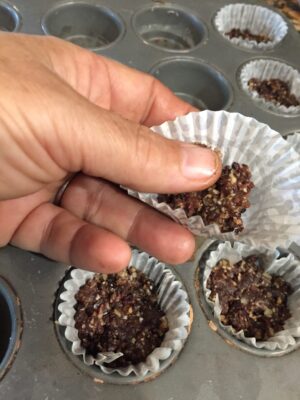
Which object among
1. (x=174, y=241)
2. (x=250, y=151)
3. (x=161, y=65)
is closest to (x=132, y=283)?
(x=174, y=241)

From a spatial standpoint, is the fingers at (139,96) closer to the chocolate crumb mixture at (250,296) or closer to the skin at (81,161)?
the skin at (81,161)

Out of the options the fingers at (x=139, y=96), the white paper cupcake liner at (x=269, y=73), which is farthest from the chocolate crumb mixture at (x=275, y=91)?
the fingers at (x=139, y=96)

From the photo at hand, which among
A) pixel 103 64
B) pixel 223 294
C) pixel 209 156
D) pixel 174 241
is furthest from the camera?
pixel 103 64

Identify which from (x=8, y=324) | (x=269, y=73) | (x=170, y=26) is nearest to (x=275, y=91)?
(x=269, y=73)

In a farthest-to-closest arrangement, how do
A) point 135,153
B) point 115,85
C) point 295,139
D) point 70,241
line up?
1. point 295,139
2. point 115,85
3. point 70,241
4. point 135,153

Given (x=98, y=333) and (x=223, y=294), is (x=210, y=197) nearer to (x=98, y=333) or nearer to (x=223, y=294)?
(x=223, y=294)

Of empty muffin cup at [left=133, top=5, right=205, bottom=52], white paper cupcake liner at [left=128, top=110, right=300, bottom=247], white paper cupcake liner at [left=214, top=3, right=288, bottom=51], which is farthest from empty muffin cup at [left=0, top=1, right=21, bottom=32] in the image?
white paper cupcake liner at [left=128, top=110, right=300, bottom=247]

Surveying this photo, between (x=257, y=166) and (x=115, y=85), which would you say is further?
(x=115, y=85)

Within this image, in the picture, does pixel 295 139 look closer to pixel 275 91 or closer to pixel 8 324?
pixel 275 91
